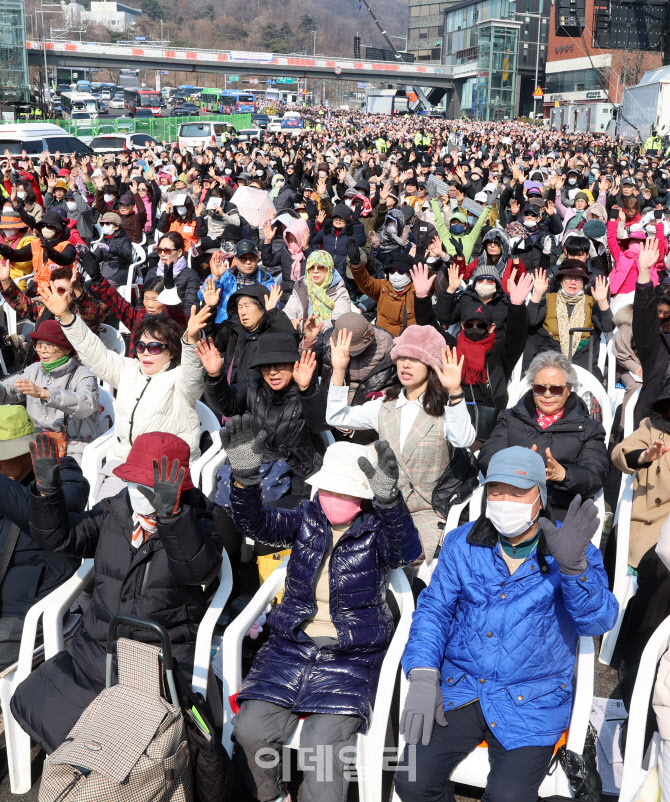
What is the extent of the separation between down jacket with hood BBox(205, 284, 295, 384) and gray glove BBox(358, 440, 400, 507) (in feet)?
8.36

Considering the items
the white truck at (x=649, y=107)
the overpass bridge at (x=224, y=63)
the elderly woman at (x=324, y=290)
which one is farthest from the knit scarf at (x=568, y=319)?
the overpass bridge at (x=224, y=63)

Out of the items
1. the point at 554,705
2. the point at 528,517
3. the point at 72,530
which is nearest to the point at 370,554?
the point at 528,517

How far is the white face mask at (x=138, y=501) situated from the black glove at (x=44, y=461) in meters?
0.32

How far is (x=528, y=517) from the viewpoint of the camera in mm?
2977

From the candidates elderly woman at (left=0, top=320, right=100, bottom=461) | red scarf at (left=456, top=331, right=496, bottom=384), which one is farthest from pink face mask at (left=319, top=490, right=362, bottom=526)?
red scarf at (left=456, top=331, right=496, bottom=384)

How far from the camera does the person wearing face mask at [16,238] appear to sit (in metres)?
8.69

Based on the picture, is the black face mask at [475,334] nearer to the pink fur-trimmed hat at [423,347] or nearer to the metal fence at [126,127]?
the pink fur-trimmed hat at [423,347]

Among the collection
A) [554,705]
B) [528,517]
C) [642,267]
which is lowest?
[554,705]

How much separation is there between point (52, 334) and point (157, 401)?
869 mm

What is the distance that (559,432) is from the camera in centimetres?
408

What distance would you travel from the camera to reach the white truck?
4388 centimetres

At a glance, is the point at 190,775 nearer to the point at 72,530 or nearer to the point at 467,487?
the point at 72,530

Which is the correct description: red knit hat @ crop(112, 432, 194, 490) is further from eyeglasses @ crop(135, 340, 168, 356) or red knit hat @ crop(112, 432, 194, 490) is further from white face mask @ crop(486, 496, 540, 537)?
eyeglasses @ crop(135, 340, 168, 356)

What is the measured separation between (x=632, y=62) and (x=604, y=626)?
252 ft
